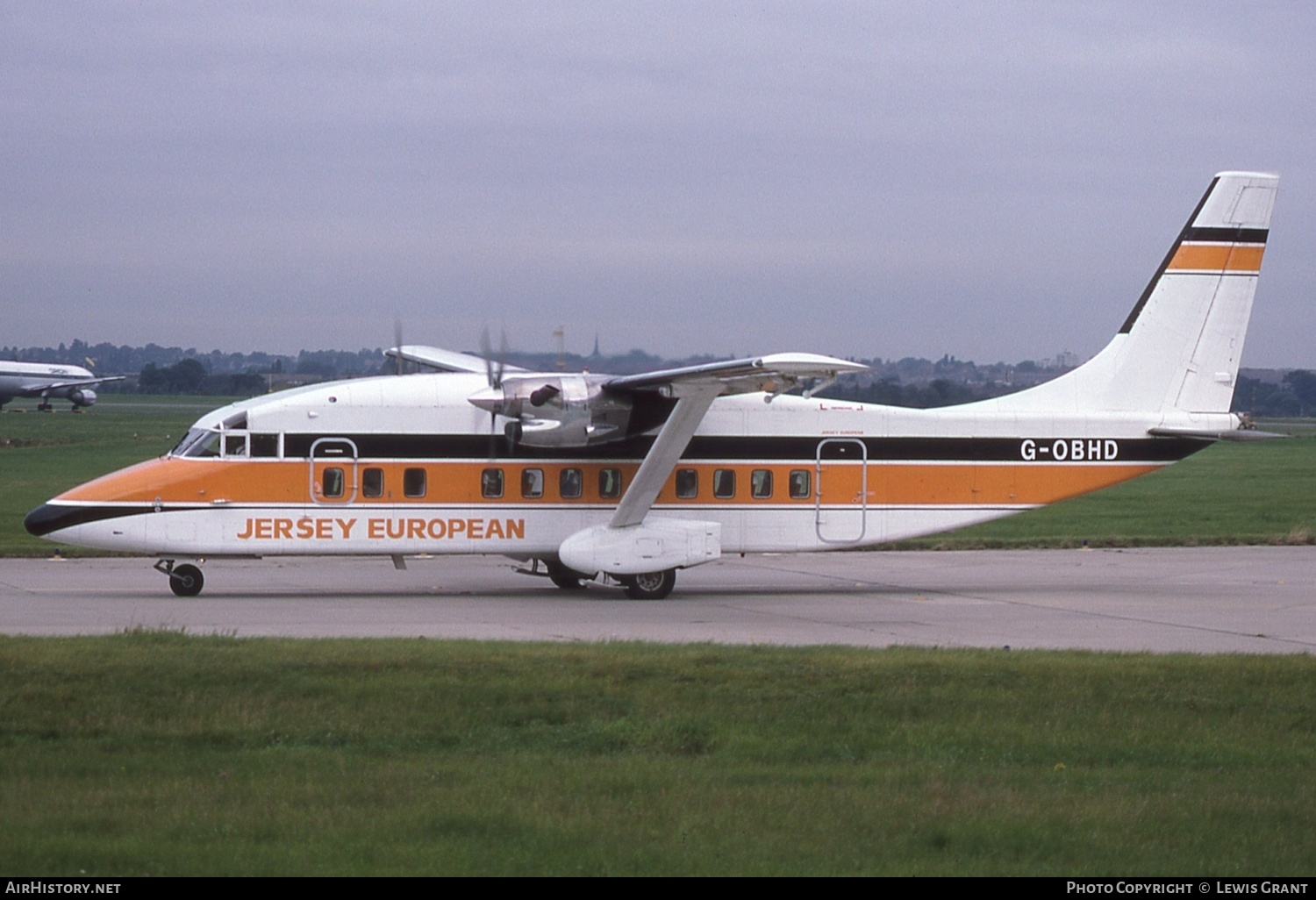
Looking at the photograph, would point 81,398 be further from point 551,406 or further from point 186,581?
point 551,406

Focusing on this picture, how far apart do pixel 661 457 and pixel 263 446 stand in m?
5.49

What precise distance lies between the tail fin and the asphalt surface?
2.89 metres

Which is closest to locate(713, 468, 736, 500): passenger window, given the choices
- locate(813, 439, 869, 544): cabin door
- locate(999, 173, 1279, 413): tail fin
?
locate(813, 439, 869, 544): cabin door

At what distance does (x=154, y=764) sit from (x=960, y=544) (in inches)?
853

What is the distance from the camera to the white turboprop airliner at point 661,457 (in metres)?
19.9

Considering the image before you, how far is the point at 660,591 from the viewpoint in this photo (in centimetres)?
2073

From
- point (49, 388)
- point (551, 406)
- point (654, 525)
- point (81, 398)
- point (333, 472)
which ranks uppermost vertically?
point (49, 388)

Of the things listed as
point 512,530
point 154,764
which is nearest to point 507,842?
point 154,764

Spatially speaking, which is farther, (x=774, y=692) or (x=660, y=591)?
(x=660, y=591)

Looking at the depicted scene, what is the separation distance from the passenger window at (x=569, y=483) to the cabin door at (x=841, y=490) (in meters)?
3.53

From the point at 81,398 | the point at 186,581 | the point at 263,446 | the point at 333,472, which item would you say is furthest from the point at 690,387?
the point at 81,398

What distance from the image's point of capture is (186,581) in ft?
65.6
